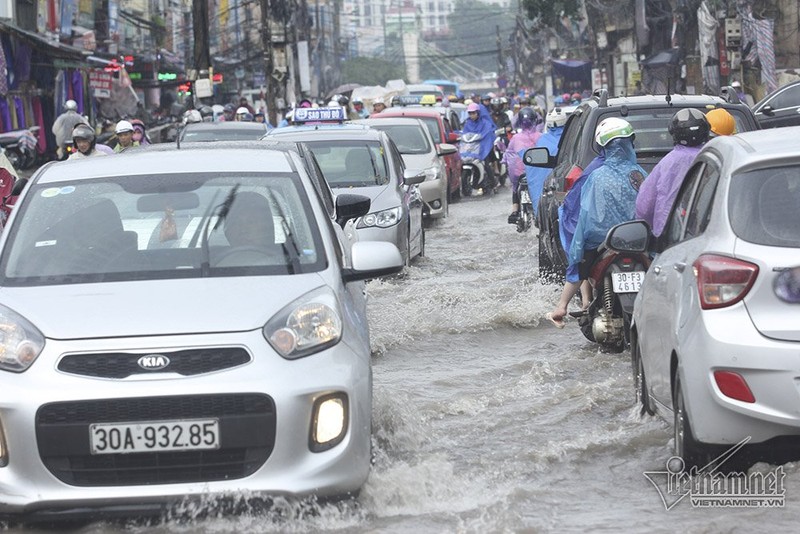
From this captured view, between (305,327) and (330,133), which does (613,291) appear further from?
(330,133)

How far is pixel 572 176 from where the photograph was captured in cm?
1058

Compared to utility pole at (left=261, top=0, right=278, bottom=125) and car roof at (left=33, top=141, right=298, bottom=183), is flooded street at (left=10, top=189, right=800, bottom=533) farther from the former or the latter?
utility pole at (left=261, top=0, right=278, bottom=125)

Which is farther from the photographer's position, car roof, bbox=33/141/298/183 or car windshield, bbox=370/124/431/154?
car windshield, bbox=370/124/431/154

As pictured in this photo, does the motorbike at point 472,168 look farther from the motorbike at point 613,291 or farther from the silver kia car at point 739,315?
the silver kia car at point 739,315

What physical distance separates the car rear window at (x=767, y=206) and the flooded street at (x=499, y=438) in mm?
1031

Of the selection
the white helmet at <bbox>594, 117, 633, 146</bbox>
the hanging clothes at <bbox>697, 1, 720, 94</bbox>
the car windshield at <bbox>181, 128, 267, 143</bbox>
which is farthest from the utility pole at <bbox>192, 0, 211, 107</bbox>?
the white helmet at <bbox>594, 117, 633, 146</bbox>

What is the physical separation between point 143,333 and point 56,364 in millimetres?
320

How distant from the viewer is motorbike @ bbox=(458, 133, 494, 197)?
2834cm

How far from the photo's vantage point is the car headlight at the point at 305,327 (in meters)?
5.50

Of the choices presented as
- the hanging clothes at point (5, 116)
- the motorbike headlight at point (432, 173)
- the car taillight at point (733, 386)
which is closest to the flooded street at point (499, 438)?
the car taillight at point (733, 386)

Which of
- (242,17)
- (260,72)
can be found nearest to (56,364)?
(260,72)

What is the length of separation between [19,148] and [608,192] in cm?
2356

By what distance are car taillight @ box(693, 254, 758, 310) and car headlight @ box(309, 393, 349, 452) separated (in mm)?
1350

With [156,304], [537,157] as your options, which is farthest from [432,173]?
[156,304]
